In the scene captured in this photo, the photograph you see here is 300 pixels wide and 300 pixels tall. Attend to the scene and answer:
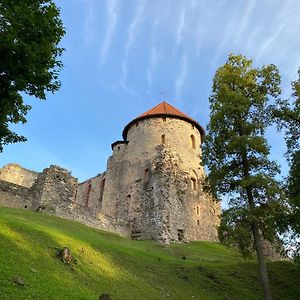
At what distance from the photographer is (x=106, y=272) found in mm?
16547

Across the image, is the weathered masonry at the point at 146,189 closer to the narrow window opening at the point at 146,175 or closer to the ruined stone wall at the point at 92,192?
the narrow window opening at the point at 146,175

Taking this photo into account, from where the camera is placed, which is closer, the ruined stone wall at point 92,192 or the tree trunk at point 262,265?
the tree trunk at point 262,265

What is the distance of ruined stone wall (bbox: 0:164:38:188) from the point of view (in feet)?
165

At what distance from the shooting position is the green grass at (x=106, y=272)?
1295cm

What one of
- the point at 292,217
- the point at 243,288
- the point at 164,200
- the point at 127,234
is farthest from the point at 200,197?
the point at 292,217

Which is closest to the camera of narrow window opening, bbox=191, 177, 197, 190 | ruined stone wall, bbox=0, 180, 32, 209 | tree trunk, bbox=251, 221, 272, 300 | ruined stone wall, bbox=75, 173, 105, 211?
tree trunk, bbox=251, 221, 272, 300

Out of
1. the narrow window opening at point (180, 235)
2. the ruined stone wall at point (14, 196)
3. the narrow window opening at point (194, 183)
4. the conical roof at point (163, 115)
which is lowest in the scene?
the narrow window opening at point (180, 235)

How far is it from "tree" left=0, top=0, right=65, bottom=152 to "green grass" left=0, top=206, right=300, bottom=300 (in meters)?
4.58

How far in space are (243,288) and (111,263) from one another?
22.2 feet

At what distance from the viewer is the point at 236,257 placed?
88.2ft

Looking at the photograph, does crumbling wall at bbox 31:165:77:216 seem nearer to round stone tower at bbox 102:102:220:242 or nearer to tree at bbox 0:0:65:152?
round stone tower at bbox 102:102:220:242

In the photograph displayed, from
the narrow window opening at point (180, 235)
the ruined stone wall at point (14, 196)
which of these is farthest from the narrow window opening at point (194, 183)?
the ruined stone wall at point (14, 196)

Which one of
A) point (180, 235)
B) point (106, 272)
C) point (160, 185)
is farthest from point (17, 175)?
point (106, 272)

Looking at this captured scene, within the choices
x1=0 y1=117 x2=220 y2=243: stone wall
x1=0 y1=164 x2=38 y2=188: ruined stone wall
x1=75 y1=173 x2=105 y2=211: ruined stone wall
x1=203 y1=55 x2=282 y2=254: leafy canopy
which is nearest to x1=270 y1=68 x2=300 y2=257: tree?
x1=203 y1=55 x2=282 y2=254: leafy canopy
